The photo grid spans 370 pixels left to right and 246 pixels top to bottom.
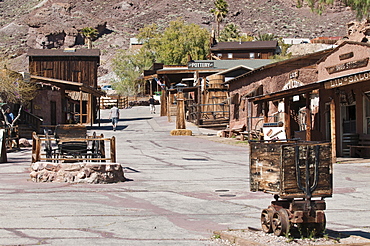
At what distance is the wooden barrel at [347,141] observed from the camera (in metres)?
19.5

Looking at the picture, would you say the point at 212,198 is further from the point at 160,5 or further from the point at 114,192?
the point at 160,5

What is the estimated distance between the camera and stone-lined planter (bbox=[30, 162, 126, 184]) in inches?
497

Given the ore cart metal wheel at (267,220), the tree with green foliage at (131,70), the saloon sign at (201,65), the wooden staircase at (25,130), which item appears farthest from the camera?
the tree with green foliage at (131,70)

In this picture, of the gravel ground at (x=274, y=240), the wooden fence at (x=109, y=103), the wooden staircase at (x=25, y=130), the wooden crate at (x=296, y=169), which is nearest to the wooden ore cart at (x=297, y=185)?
the wooden crate at (x=296, y=169)

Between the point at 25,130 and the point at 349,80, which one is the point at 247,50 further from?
the point at 349,80

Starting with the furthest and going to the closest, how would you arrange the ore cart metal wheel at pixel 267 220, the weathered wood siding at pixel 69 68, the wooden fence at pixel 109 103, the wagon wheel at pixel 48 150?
the wooden fence at pixel 109 103
the weathered wood siding at pixel 69 68
the wagon wheel at pixel 48 150
the ore cart metal wheel at pixel 267 220

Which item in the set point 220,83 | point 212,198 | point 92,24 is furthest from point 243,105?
point 92,24

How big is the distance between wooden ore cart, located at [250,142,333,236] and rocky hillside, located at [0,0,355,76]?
11633 centimetres

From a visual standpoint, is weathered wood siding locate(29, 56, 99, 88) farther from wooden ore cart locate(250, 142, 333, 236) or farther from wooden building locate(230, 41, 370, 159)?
wooden ore cart locate(250, 142, 333, 236)

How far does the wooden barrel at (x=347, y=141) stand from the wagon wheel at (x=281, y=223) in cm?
1333

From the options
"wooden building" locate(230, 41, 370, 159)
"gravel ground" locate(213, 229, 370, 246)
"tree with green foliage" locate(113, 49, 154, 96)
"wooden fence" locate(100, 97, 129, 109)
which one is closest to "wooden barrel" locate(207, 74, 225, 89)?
"wooden building" locate(230, 41, 370, 159)

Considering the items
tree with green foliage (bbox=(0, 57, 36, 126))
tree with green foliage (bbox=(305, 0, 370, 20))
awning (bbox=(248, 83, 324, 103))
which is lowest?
awning (bbox=(248, 83, 324, 103))

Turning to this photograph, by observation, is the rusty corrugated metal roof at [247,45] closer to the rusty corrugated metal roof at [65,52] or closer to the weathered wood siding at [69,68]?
the rusty corrugated metal roof at [65,52]

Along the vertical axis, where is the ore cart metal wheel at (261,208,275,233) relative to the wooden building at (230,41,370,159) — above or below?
below
